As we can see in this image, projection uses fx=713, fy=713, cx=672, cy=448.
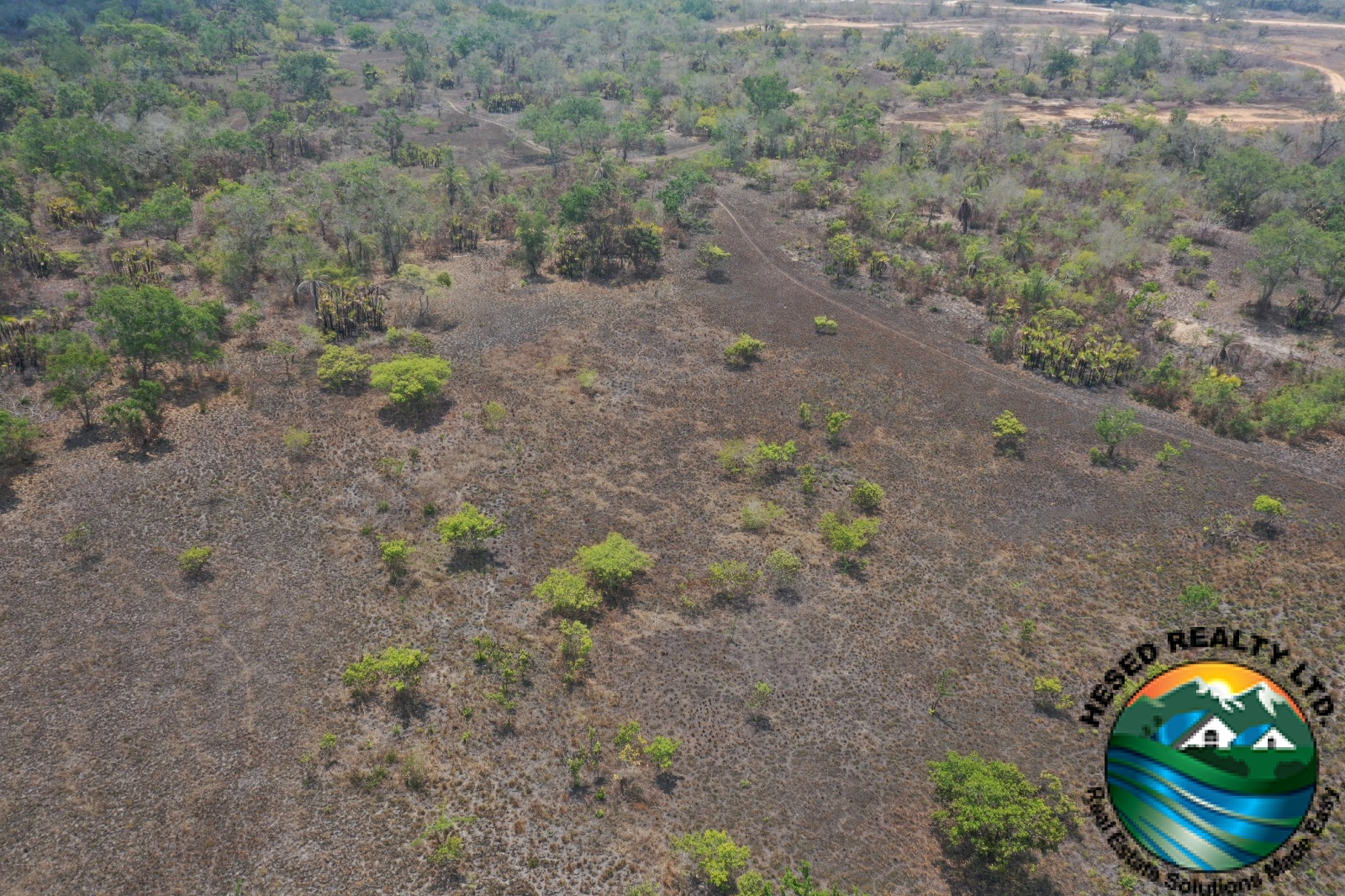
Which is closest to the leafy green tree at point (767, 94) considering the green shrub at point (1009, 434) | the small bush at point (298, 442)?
the green shrub at point (1009, 434)

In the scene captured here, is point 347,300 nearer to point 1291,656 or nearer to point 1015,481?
point 1015,481

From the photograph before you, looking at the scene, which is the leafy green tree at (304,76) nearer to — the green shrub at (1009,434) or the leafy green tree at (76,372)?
the leafy green tree at (76,372)

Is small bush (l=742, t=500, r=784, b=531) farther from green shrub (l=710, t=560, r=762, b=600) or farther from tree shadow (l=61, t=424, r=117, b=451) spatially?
tree shadow (l=61, t=424, r=117, b=451)

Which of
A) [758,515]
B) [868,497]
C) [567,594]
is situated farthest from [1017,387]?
[567,594]

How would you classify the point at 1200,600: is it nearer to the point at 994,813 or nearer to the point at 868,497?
the point at 868,497

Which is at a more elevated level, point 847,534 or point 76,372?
point 76,372
